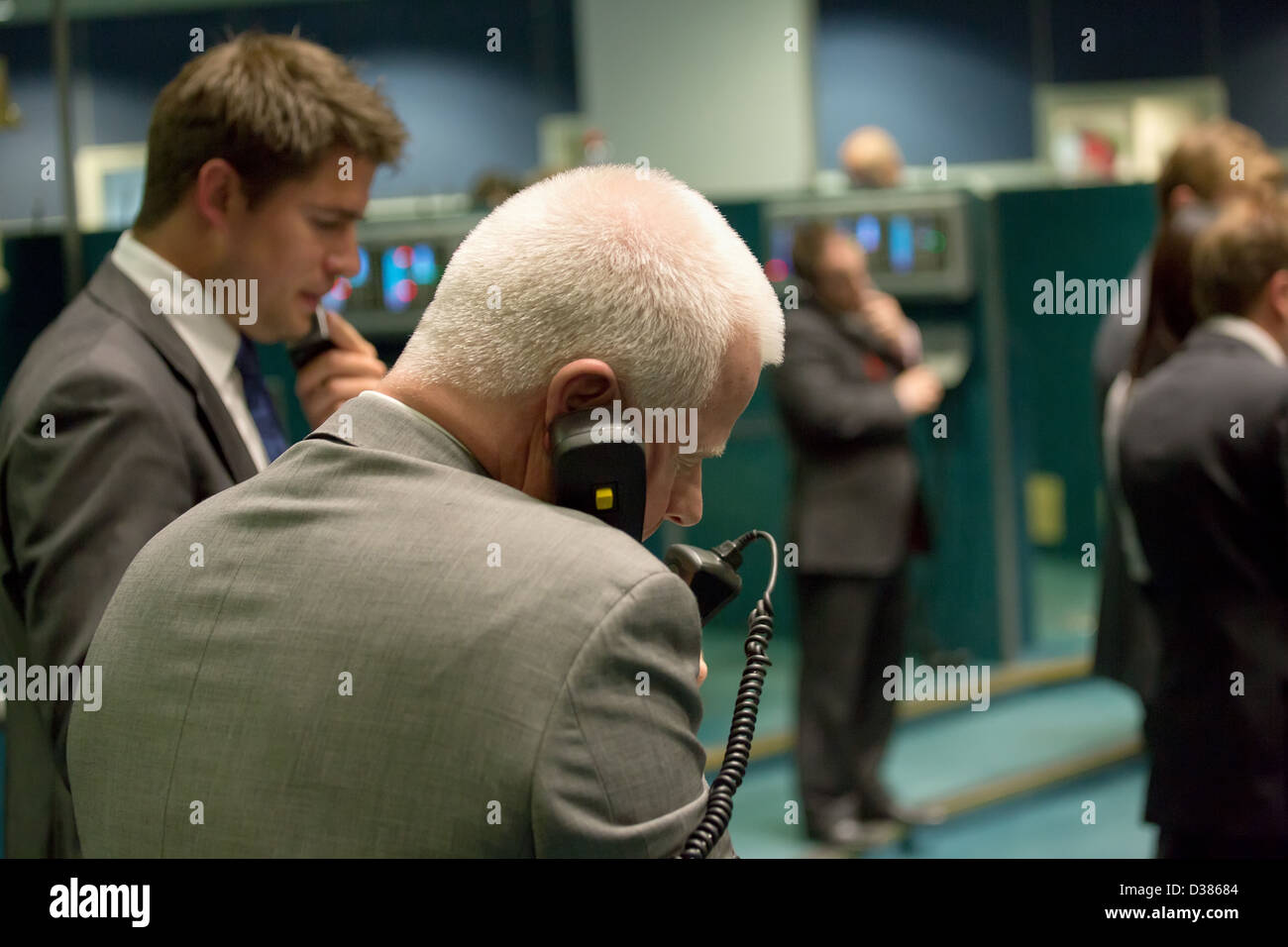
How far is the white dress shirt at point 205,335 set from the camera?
5.17ft

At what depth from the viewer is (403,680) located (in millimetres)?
880

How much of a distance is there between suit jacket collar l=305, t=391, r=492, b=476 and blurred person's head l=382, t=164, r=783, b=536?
14 mm

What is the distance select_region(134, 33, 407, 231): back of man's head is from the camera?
1.62 meters

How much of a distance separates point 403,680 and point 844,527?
296cm

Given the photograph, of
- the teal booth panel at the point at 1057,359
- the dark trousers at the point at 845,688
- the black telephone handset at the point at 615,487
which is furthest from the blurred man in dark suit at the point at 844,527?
the black telephone handset at the point at 615,487

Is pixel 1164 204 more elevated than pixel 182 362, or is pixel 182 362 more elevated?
pixel 1164 204

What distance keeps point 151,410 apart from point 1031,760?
371 centimetres

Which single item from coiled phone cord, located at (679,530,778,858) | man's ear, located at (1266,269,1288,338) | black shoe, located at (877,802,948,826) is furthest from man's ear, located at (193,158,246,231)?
black shoe, located at (877,802,948,826)

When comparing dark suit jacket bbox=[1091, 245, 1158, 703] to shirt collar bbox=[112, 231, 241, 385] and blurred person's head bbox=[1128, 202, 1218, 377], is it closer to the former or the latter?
blurred person's head bbox=[1128, 202, 1218, 377]

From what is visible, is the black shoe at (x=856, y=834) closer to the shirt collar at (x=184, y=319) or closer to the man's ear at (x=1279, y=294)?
the man's ear at (x=1279, y=294)

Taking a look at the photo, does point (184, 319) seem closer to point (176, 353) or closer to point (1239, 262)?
point (176, 353)

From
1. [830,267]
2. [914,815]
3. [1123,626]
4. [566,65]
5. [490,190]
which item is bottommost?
[914,815]

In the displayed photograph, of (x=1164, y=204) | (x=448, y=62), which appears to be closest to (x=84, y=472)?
(x=1164, y=204)

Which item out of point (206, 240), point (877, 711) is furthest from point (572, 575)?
point (877, 711)
